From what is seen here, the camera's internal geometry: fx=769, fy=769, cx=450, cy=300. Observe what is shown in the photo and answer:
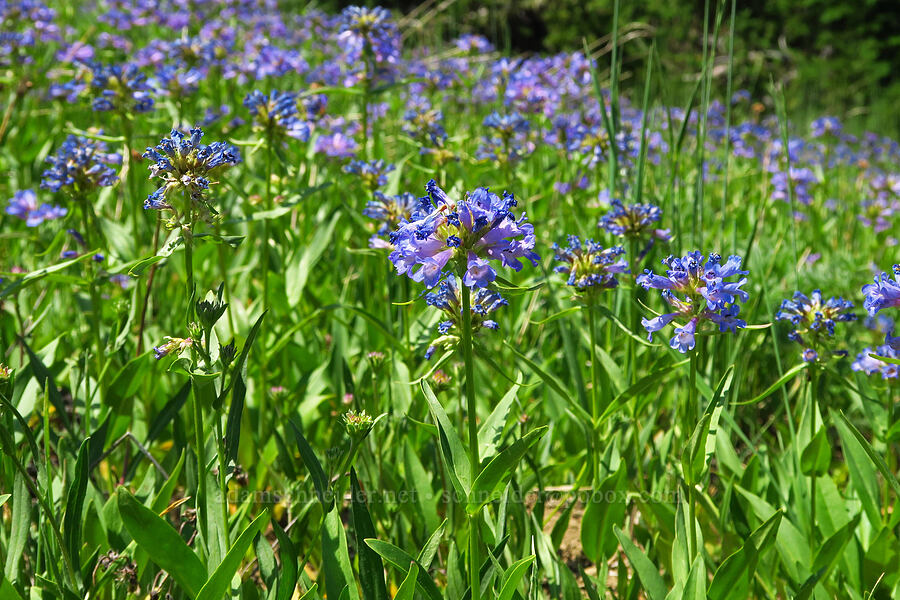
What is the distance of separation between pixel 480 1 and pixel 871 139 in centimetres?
485

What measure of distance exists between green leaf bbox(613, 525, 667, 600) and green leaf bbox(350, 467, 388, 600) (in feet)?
1.59

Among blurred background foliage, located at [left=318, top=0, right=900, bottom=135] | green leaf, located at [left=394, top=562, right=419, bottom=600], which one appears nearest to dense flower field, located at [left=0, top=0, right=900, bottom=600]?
green leaf, located at [left=394, top=562, right=419, bottom=600]

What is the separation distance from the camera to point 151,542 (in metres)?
1.42

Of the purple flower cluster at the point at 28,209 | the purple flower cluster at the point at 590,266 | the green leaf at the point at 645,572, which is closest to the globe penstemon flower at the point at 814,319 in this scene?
the purple flower cluster at the point at 590,266

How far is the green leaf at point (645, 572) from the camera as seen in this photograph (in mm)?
1548

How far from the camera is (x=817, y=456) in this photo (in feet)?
6.28

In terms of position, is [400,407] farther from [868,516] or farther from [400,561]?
[868,516]

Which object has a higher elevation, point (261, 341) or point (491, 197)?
point (491, 197)

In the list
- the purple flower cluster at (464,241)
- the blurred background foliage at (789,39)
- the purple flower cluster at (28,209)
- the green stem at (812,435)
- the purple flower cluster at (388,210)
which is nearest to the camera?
the purple flower cluster at (464,241)

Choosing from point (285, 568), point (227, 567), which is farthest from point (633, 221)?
point (227, 567)

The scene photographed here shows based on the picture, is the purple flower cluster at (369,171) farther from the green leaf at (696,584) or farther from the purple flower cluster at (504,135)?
the green leaf at (696,584)

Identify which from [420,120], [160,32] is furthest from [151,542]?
[160,32]

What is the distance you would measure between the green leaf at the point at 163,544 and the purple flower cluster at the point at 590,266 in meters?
1.05

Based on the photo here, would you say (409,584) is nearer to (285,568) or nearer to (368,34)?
(285,568)
